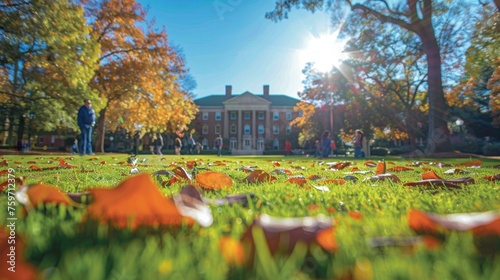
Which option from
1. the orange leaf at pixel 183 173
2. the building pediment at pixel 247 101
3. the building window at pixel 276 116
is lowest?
the orange leaf at pixel 183 173

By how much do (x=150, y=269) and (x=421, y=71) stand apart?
29319 millimetres

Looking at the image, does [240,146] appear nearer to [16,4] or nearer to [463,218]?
[16,4]

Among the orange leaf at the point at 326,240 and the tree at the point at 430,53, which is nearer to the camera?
the orange leaf at the point at 326,240

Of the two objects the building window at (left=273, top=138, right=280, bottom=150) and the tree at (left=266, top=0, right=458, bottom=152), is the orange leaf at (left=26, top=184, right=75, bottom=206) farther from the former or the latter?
the building window at (left=273, top=138, right=280, bottom=150)

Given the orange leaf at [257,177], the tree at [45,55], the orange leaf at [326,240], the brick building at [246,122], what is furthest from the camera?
the brick building at [246,122]

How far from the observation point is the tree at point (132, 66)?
859 inches

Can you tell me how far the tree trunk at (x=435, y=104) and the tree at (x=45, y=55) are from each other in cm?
1715

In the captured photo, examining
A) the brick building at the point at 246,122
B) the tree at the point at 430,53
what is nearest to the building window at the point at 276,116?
the brick building at the point at 246,122

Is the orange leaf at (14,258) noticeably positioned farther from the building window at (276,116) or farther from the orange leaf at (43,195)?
the building window at (276,116)

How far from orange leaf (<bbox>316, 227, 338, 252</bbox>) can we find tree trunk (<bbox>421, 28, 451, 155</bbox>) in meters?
16.8

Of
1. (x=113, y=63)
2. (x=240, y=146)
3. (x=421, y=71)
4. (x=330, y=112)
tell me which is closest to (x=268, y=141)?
(x=240, y=146)

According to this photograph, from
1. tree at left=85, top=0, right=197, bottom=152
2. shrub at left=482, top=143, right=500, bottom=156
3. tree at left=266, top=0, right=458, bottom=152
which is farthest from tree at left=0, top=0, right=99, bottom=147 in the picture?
shrub at left=482, top=143, right=500, bottom=156

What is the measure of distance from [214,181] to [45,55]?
613 inches

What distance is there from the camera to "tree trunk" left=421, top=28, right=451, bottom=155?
15482 mm
